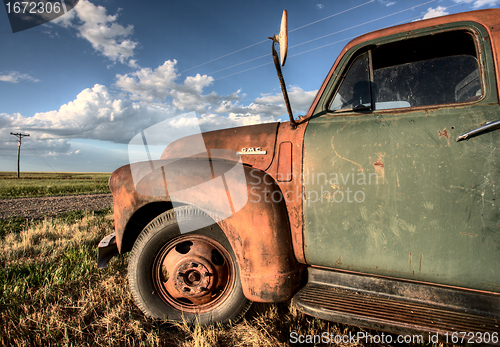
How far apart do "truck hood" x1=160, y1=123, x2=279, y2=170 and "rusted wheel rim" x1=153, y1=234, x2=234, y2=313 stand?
28.4 inches

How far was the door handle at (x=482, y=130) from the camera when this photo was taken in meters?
1.38

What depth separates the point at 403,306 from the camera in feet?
5.06

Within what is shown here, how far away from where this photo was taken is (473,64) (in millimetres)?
1707

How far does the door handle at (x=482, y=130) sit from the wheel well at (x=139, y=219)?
2.07 m

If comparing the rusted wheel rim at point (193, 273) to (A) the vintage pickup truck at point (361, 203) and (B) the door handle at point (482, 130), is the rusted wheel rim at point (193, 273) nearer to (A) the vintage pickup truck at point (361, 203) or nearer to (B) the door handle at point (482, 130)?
(A) the vintage pickup truck at point (361, 203)

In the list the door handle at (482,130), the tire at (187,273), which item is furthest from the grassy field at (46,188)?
the door handle at (482,130)

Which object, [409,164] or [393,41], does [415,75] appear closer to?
[393,41]

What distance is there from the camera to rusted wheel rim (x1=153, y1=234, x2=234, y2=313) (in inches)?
74.3

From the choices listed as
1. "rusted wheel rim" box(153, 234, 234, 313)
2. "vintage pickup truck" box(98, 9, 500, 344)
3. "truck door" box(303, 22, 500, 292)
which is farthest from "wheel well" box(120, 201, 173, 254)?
"truck door" box(303, 22, 500, 292)

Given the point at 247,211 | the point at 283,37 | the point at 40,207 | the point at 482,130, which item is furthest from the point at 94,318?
the point at 40,207

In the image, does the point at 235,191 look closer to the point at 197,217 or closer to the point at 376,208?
the point at 197,217

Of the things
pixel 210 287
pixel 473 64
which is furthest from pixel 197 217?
pixel 473 64

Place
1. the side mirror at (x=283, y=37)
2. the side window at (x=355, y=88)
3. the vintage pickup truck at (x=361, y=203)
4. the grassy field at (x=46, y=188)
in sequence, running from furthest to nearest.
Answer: the grassy field at (x=46, y=188) < the side window at (x=355, y=88) < the vintage pickup truck at (x=361, y=203) < the side mirror at (x=283, y=37)

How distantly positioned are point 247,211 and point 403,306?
110 centimetres
